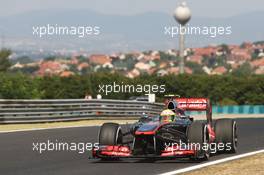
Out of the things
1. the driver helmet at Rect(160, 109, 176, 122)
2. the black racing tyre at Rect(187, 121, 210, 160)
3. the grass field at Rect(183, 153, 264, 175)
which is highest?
the driver helmet at Rect(160, 109, 176, 122)

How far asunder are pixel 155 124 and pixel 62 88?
8536 cm

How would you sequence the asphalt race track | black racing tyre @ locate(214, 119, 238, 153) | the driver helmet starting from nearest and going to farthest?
the asphalt race track, the driver helmet, black racing tyre @ locate(214, 119, 238, 153)

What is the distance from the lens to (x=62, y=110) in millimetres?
30641

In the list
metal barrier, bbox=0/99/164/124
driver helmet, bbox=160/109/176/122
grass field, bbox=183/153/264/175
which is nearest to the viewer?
grass field, bbox=183/153/264/175

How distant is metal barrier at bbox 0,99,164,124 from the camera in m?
28.1

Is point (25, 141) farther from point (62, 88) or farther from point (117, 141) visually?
point (62, 88)

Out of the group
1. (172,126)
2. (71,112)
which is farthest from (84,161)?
(71,112)

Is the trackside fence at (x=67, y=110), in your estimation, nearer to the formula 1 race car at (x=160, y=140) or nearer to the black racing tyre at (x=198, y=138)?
the formula 1 race car at (x=160, y=140)

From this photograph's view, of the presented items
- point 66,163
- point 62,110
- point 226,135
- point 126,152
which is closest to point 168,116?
point 126,152

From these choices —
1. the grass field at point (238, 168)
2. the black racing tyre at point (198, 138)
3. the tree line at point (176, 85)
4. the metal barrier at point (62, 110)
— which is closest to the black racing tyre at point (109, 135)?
the black racing tyre at point (198, 138)

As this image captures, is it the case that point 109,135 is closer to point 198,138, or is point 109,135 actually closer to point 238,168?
point 198,138

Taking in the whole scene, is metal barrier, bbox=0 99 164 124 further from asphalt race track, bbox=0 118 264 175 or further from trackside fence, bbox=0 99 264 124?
asphalt race track, bbox=0 118 264 175

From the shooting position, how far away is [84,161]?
13.8 m

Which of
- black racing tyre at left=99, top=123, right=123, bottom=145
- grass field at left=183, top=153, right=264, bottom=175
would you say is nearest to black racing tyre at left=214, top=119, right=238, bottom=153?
grass field at left=183, top=153, right=264, bottom=175
